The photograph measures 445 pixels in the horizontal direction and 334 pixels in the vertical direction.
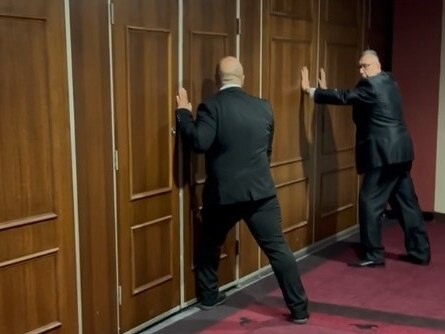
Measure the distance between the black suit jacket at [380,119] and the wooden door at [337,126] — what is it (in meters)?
0.59

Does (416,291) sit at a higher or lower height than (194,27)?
lower

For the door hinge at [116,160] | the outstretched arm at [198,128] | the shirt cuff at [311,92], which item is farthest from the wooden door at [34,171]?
the shirt cuff at [311,92]

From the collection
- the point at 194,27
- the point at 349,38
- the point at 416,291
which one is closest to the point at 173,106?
the point at 194,27

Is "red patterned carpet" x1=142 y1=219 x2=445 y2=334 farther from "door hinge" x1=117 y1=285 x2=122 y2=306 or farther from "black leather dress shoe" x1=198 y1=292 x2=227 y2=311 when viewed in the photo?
"door hinge" x1=117 y1=285 x2=122 y2=306

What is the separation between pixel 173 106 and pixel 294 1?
1.51 metres

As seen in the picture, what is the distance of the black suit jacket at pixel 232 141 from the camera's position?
329cm

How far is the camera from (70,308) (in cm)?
293

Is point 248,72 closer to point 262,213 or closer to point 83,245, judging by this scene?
point 262,213

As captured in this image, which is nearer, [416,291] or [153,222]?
[153,222]

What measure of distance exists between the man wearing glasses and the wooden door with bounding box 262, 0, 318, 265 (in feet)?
0.58

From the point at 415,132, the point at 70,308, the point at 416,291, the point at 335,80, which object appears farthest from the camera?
the point at 415,132

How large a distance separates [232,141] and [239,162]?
0.12 metres

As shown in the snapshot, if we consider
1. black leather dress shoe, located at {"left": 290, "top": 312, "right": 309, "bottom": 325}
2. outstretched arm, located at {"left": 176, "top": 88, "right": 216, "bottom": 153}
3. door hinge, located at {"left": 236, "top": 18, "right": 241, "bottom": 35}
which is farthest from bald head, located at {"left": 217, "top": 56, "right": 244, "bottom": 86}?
black leather dress shoe, located at {"left": 290, "top": 312, "right": 309, "bottom": 325}

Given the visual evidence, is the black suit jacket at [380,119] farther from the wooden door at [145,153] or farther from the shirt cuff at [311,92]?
the wooden door at [145,153]
